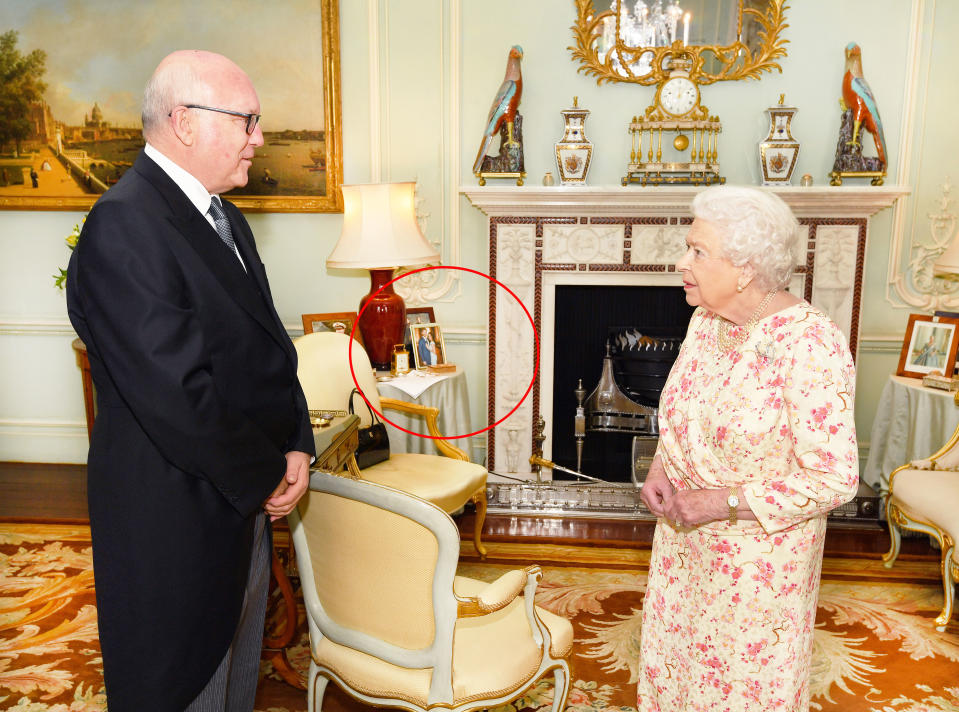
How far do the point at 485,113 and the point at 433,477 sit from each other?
2.09 m

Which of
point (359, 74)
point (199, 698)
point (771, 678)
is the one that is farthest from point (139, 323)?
point (359, 74)

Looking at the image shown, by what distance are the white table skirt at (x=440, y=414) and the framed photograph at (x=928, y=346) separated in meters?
2.20

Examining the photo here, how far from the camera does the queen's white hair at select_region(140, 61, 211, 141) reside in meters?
1.43

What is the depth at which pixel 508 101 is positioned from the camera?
380 centimetres

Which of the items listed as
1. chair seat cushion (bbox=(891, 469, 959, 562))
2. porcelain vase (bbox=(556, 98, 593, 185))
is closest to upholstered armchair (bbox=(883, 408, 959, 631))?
chair seat cushion (bbox=(891, 469, 959, 562))

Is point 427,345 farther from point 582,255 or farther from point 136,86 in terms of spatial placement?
point 136,86

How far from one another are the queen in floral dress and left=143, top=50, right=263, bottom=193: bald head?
36.9 inches

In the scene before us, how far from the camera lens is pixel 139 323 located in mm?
1285

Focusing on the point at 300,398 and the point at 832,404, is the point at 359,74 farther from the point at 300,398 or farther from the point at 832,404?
the point at 832,404

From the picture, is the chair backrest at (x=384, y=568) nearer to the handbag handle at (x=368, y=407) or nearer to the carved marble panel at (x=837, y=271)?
the handbag handle at (x=368, y=407)

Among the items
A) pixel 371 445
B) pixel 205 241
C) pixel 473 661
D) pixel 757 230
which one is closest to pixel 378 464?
pixel 371 445

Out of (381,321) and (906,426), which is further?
(381,321)

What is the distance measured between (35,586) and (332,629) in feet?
6.23

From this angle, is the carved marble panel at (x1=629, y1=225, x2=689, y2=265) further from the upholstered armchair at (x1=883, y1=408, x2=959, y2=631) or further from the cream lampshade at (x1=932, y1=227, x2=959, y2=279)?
the upholstered armchair at (x1=883, y1=408, x2=959, y2=631)
